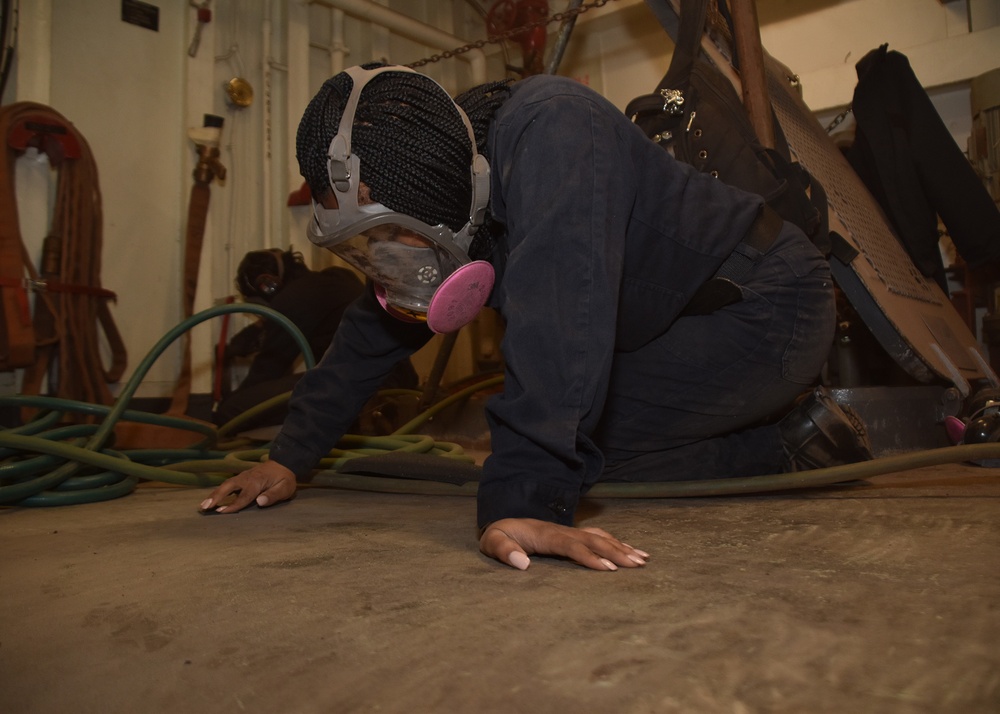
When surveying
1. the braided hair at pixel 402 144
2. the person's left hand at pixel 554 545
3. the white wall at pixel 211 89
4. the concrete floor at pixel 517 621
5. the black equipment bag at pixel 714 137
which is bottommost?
the concrete floor at pixel 517 621

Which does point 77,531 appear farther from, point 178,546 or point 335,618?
point 335,618

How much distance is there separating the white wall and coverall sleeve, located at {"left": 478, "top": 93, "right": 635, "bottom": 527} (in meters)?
3.10

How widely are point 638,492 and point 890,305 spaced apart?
142 centimetres

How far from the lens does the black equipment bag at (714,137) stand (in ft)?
5.48

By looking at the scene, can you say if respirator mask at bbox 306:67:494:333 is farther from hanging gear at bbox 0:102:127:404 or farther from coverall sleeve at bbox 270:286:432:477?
hanging gear at bbox 0:102:127:404

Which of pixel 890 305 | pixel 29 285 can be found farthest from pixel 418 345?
pixel 29 285

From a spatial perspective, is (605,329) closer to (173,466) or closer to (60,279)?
(173,466)

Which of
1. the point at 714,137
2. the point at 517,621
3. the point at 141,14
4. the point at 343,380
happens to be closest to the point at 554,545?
the point at 517,621

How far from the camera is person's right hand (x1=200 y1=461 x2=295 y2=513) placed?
1485mm

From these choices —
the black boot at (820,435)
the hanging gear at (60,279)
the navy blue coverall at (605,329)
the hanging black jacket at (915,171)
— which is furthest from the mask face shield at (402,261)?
the hanging black jacket at (915,171)

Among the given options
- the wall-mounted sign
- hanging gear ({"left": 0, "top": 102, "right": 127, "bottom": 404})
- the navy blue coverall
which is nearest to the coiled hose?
the navy blue coverall

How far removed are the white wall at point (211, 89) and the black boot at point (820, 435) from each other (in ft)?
10.1

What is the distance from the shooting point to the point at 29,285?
10.1ft

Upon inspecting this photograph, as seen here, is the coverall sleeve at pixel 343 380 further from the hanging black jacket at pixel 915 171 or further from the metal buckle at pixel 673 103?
the hanging black jacket at pixel 915 171
